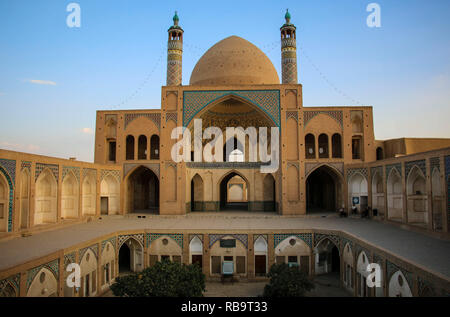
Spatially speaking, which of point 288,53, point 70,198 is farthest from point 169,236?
point 288,53

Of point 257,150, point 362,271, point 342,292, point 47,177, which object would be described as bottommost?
point 342,292

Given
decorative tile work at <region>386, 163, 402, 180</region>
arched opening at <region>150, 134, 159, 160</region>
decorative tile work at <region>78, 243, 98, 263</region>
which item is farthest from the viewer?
arched opening at <region>150, 134, 159, 160</region>

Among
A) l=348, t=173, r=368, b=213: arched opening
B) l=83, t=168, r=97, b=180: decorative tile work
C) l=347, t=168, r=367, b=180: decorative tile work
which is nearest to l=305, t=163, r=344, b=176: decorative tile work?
l=347, t=168, r=367, b=180: decorative tile work

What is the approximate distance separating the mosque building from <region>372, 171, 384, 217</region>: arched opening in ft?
0.17

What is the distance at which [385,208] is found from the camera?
454 inches

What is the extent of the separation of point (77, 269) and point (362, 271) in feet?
22.0

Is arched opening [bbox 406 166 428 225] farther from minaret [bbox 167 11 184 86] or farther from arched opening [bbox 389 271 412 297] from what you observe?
minaret [bbox 167 11 184 86]

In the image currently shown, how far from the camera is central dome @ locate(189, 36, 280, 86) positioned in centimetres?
1709

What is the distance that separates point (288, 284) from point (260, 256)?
2993 mm
